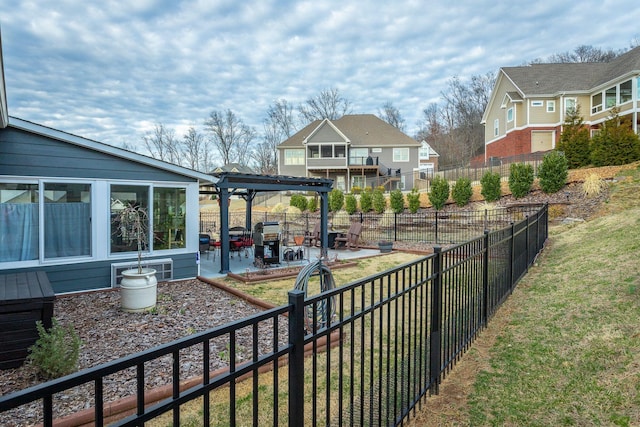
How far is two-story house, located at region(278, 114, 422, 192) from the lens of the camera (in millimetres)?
32250

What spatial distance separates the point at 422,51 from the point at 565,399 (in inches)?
907

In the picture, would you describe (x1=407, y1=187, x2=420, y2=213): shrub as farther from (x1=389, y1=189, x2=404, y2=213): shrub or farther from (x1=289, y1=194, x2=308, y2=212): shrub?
(x1=289, y1=194, x2=308, y2=212): shrub

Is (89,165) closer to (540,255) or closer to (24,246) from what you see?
(24,246)

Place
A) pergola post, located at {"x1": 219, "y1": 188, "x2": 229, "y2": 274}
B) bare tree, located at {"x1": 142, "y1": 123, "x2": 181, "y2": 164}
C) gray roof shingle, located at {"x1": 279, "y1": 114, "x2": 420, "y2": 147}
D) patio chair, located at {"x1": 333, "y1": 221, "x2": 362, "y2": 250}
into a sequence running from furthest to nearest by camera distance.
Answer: bare tree, located at {"x1": 142, "y1": 123, "x2": 181, "y2": 164} < gray roof shingle, located at {"x1": 279, "y1": 114, "x2": 420, "y2": 147} < patio chair, located at {"x1": 333, "y1": 221, "x2": 362, "y2": 250} < pergola post, located at {"x1": 219, "y1": 188, "x2": 229, "y2": 274}

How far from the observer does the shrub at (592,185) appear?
13.7 m

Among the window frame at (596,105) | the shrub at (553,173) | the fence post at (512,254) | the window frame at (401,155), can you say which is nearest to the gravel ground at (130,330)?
the fence post at (512,254)

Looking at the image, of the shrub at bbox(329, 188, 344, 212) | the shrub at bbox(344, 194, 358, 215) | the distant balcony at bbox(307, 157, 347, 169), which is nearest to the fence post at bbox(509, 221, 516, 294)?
the shrub at bbox(344, 194, 358, 215)

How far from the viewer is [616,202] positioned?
40.9 feet

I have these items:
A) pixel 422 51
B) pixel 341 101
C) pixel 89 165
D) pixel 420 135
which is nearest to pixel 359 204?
pixel 422 51

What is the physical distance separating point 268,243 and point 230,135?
4047cm

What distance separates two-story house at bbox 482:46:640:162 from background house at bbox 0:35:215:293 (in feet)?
81.8

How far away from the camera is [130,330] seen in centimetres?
510

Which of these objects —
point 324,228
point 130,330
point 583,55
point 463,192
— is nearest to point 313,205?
point 463,192

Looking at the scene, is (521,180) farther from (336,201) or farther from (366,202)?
(336,201)
